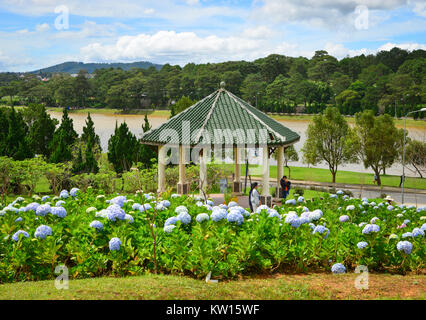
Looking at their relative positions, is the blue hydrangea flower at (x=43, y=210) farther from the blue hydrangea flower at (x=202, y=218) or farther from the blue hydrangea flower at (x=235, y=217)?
the blue hydrangea flower at (x=235, y=217)

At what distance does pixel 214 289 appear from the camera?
6582 mm

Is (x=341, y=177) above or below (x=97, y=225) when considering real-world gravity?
below

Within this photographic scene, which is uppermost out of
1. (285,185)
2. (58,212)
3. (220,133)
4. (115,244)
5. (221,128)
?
(221,128)

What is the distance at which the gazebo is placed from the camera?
17141 mm

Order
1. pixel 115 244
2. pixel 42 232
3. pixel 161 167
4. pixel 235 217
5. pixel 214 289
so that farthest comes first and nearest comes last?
pixel 161 167 → pixel 235 217 → pixel 42 232 → pixel 115 244 → pixel 214 289

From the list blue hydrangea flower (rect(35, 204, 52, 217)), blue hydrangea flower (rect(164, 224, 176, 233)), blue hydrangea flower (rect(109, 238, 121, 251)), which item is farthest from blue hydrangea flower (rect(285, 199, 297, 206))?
blue hydrangea flower (rect(35, 204, 52, 217))

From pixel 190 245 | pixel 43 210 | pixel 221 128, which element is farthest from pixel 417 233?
pixel 221 128

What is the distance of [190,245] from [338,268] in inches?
98.4

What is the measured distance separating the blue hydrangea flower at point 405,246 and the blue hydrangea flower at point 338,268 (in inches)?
39.0

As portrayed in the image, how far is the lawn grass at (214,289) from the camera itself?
6.23 metres

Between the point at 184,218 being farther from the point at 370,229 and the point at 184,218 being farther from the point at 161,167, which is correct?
the point at 161,167

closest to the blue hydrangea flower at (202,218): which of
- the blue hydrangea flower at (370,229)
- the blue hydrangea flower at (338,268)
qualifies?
the blue hydrangea flower at (338,268)

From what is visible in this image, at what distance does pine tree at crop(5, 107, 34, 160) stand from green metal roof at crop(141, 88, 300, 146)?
1382 centimetres

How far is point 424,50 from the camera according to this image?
333 feet
